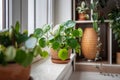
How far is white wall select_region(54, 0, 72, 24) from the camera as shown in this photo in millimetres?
2352

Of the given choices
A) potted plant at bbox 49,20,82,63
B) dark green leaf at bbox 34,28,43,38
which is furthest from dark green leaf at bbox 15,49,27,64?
potted plant at bbox 49,20,82,63

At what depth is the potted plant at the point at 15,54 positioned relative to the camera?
0.68m

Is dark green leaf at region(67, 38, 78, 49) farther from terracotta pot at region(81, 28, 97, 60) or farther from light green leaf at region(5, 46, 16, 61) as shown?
A: terracotta pot at region(81, 28, 97, 60)

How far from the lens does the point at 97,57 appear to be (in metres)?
2.42

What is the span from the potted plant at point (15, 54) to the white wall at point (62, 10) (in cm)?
156

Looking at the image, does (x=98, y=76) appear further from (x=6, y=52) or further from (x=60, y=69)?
(x=6, y=52)

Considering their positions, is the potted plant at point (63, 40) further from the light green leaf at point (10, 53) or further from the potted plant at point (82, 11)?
the potted plant at point (82, 11)

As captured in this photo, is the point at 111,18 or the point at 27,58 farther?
the point at 111,18

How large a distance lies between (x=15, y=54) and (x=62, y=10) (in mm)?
1764

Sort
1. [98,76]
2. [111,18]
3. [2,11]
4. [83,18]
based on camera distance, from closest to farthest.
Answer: [2,11]
[98,76]
[111,18]
[83,18]

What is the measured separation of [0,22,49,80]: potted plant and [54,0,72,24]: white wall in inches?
61.4

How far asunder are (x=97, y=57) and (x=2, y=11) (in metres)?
1.49

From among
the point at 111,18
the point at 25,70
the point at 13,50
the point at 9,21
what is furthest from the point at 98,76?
the point at 13,50

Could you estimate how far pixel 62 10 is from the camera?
7.80 ft
